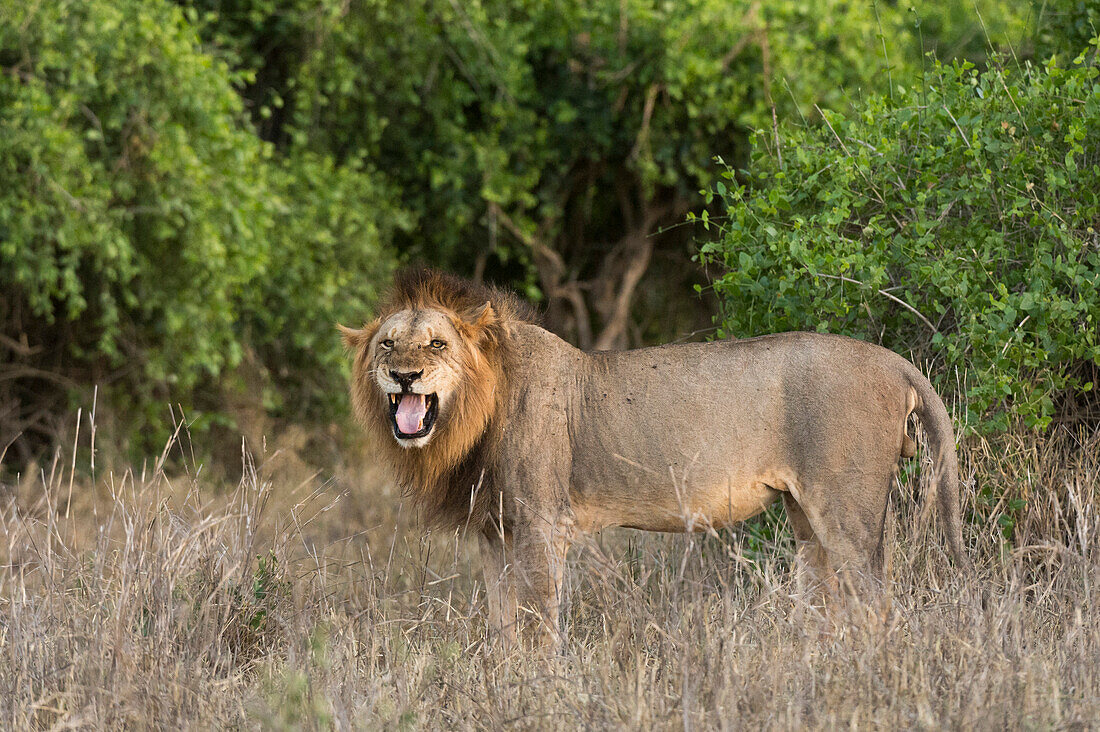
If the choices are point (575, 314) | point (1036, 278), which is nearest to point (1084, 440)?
point (1036, 278)

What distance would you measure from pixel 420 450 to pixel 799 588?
1.58m

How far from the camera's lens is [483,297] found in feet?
15.7

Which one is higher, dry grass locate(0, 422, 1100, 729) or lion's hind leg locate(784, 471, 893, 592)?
lion's hind leg locate(784, 471, 893, 592)

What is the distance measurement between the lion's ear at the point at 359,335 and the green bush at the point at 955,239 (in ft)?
4.71

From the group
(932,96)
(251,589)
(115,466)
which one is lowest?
(115,466)

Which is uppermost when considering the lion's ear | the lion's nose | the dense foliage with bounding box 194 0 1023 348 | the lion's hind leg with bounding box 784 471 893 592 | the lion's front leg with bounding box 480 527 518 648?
the dense foliage with bounding box 194 0 1023 348

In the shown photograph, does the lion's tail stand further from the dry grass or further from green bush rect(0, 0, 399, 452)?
green bush rect(0, 0, 399, 452)

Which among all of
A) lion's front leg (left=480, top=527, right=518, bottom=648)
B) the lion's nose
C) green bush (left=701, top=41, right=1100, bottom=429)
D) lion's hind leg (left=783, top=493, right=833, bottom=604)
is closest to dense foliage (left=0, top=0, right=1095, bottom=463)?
green bush (left=701, top=41, right=1100, bottom=429)

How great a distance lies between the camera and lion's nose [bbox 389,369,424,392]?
438 centimetres

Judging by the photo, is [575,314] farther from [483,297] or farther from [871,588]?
[871,588]

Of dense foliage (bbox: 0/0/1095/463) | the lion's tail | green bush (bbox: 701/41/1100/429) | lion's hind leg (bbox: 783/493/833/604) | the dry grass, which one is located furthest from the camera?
dense foliage (bbox: 0/0/1095/463)

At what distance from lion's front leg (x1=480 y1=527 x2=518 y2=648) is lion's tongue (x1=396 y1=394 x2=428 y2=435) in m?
0.48

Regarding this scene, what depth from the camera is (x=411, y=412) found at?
14.6 feet

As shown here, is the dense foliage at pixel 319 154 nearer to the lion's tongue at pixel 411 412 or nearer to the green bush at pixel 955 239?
the green bush at pixel 955 239
